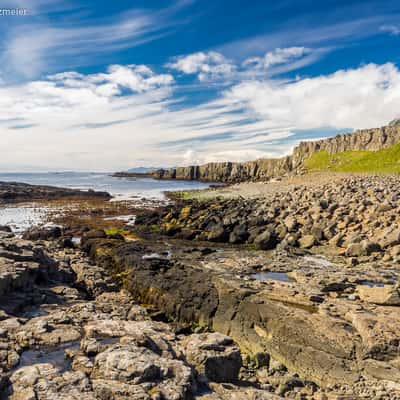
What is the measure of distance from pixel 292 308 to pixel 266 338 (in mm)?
1698

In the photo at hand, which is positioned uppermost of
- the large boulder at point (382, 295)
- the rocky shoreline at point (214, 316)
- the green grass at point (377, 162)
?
the green grass at point (377, 162)

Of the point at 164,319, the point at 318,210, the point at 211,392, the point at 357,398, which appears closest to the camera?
the point at 211,392

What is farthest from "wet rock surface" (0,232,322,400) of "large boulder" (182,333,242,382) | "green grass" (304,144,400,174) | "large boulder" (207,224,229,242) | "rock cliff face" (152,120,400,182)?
"rock cliff face" (152,120,400,182)

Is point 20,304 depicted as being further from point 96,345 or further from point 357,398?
point 357,398

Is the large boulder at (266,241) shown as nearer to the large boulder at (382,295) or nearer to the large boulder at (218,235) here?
the large boulder at (218,235)

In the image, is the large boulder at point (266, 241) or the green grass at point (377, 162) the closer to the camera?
the large boulder at point (266, 241)

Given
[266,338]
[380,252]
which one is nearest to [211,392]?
[266,338]

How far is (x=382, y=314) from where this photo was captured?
41.1ft

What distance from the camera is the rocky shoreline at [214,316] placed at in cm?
798

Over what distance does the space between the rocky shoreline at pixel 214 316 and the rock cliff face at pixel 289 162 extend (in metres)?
85.3

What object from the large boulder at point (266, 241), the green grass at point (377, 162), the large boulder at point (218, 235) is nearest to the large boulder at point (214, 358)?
→ the large boulder at point (266, 241)

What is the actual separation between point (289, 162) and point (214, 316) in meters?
150

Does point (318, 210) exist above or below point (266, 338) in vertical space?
above

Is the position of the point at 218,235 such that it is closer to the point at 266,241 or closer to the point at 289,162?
the point at 266,241
